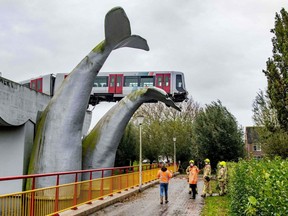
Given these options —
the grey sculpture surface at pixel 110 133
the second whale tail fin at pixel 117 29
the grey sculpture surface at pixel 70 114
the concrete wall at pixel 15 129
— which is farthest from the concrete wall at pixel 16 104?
the second whale tail fin at pixel 117 29

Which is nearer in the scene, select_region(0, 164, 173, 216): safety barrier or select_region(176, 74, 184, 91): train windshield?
select_region(0, 164, 173, 216): safety barrier

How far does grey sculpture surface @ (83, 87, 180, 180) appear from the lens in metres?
19.5

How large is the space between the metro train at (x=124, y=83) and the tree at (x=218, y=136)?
324 cm

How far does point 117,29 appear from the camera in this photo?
57.4ft

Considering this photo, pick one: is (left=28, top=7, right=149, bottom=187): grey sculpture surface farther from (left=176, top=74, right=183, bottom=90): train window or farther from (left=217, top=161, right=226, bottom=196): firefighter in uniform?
(left=176, top=74, right=183, bottom=90): train window

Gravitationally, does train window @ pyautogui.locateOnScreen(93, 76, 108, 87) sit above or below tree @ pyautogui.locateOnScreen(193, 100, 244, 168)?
above

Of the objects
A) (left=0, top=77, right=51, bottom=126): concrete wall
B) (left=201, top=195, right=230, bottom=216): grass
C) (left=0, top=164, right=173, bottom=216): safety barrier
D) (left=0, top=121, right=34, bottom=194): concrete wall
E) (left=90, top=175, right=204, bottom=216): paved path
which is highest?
(left=0, top=77, right=51, bottom=126): concrete wall

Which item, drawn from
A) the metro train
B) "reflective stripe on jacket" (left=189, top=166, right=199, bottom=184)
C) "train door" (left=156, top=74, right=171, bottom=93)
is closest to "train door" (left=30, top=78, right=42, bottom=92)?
the metro train

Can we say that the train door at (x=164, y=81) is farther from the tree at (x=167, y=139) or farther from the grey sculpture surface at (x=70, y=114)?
the grey sculpture surface at (x=70, y=114)

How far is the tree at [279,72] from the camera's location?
70.5 feet

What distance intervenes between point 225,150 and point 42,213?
26.8m

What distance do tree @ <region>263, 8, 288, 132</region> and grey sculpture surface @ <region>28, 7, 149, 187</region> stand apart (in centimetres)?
937

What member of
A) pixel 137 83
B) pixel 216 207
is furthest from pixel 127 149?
pixel 216 207

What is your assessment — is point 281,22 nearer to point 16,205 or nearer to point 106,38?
point 106,38
